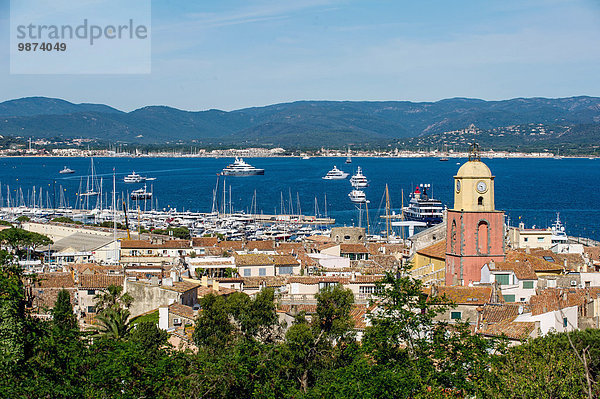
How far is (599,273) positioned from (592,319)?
7.12 m

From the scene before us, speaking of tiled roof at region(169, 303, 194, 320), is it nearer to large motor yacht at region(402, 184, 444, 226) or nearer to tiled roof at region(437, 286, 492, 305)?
tiled roof at region(437, 286, 492, 305)

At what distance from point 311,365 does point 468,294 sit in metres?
6.15

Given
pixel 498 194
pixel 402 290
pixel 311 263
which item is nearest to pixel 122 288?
pixel 311 263

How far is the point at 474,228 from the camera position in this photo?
78.3 ft

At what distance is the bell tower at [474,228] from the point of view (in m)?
23.8

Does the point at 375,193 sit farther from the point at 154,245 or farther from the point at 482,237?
the point at 482,237

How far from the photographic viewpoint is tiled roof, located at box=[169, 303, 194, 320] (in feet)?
74.0

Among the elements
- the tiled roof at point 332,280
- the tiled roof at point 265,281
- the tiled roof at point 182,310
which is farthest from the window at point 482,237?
the tiled roof at point 182,310

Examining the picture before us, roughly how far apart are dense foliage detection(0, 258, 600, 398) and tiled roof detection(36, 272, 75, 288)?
37.7 ft

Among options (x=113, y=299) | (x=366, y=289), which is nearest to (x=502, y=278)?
(x=366, y=289)

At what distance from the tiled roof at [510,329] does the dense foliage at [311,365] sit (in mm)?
1124

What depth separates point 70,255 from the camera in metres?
41.7

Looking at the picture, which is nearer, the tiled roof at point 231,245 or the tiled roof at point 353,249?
the tiled roof at point 353,249

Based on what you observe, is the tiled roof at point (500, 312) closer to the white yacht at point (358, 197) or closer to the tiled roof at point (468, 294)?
the tiled roof at point (468, 294)
